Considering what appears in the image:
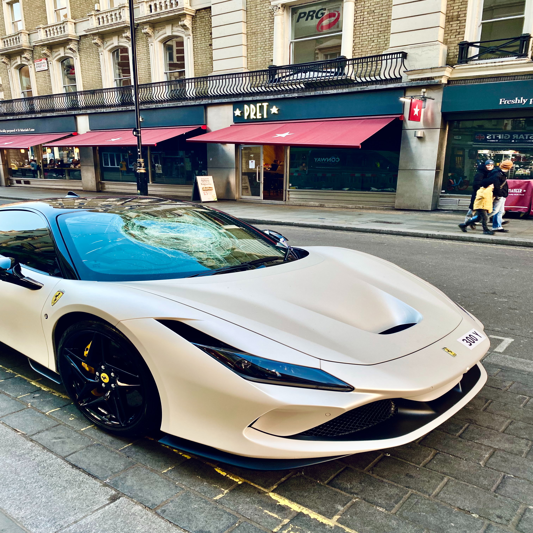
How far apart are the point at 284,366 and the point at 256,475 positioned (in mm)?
633

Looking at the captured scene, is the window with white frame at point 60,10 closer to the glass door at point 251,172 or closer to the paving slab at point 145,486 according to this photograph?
the glass door at point 251,172

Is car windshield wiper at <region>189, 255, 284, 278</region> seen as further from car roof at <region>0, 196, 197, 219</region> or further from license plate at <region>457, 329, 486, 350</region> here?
license plate at <region>457, 329, 486, 350</region>

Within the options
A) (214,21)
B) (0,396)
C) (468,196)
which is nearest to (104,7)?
(214,21)

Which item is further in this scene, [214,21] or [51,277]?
[214,21]

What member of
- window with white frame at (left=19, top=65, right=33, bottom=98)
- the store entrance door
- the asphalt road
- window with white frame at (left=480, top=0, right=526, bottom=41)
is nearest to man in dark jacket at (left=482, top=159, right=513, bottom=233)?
the asphalt road

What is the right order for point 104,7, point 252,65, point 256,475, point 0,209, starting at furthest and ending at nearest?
point 104,7 → point 252,65 → point 0,209 → point 256,475

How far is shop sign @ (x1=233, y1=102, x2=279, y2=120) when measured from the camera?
1739cm

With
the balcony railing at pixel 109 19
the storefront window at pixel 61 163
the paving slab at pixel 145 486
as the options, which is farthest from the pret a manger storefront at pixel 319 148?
the paving slab at pixel 145 486

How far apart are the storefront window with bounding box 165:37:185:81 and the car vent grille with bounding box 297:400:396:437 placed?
68.9 feet

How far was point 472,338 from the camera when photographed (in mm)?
2615

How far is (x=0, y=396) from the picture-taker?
3.03 metres

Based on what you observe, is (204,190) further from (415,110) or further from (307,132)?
(415,110)

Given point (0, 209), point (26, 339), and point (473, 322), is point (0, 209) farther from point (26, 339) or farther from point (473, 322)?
point (473, 322)

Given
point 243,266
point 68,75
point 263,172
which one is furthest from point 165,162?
point 243,266
